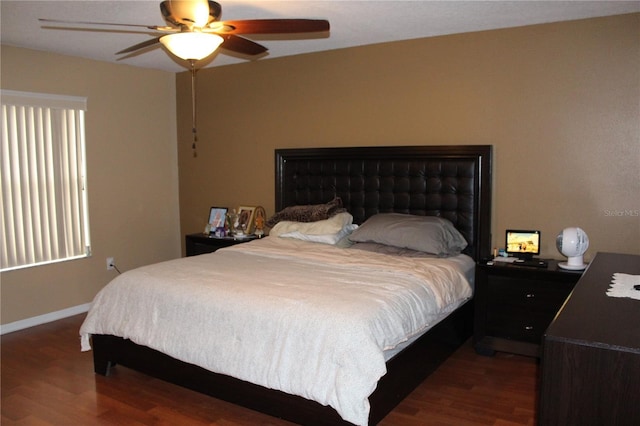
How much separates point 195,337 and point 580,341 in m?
1.99

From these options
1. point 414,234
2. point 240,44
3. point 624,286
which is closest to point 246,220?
point 414,234

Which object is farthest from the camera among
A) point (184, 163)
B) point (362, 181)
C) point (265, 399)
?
point (184, 163)

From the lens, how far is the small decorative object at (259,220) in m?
5.02

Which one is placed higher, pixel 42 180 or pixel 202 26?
pixel 202 26

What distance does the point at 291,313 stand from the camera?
2.57 meters

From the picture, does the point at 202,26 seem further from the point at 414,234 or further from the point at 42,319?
the point at 42,319

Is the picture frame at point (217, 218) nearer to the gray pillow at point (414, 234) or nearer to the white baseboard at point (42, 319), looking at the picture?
the white baseboard at point (42, 319)

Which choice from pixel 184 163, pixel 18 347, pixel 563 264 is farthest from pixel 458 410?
pixel 184 163

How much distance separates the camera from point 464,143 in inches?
160

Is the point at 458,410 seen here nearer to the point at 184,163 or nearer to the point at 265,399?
the point at 265,399

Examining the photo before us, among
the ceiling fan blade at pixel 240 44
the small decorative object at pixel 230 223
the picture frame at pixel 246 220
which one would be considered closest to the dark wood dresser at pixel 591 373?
the ceiling fan blade at pixel 240 44

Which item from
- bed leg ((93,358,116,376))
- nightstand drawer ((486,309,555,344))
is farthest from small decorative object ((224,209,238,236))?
nightstand drawer ((486,309,555,344))

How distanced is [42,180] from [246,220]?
1.82m

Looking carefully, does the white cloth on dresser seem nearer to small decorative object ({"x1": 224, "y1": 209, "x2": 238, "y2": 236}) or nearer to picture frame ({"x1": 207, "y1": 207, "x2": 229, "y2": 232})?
small decorative object ({"x1": 224, "y1": 209, "x2": 238, "y2": 236})
